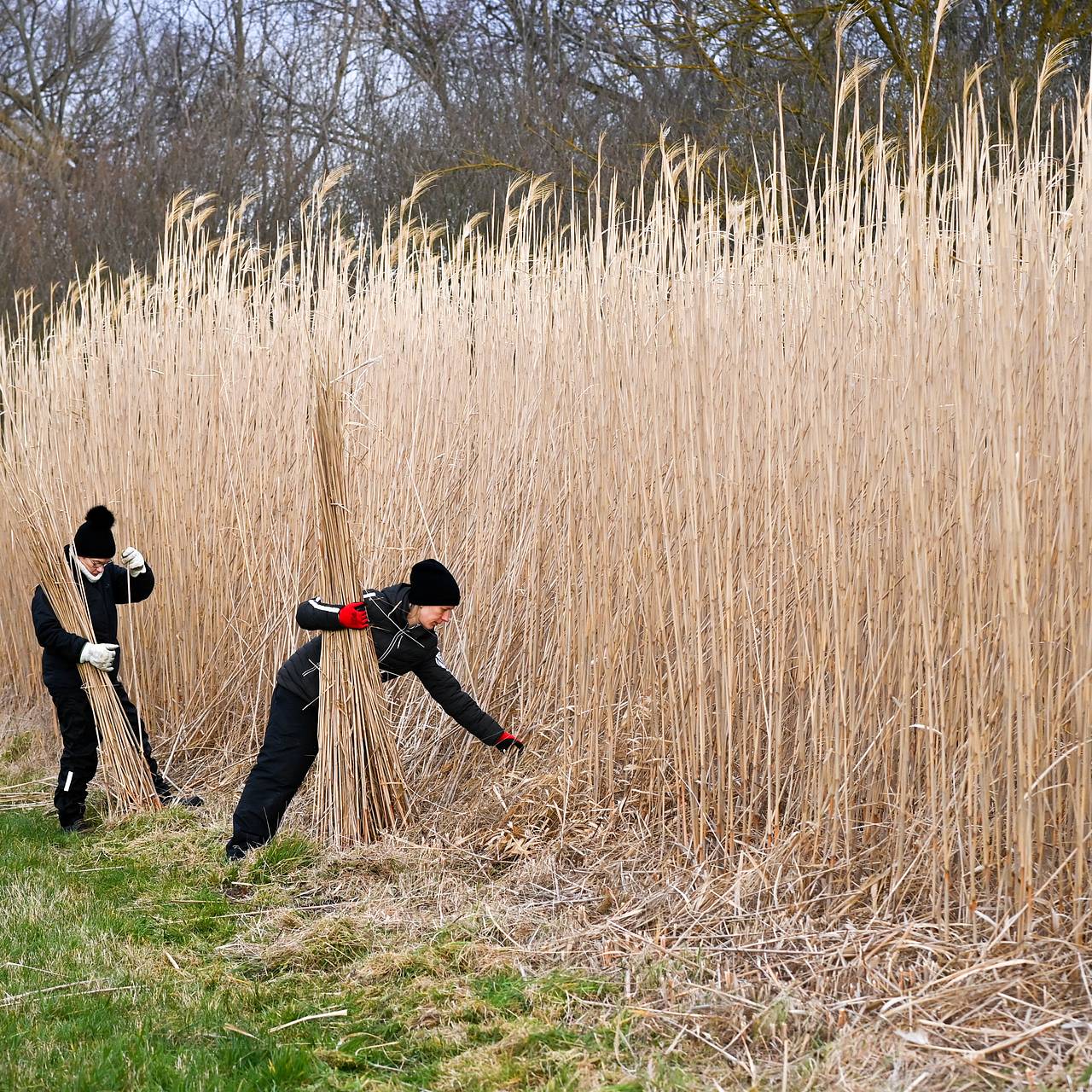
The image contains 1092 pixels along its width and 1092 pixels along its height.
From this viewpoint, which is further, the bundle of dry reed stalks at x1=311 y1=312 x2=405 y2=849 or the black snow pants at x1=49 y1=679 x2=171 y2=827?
the black snow pants at x1=49 y1=679 x2=171 y2=827

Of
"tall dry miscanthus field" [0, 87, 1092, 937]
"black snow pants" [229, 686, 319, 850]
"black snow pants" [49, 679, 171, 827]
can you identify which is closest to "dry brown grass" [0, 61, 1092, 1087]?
"tall dry miscanthus field" [0, 87, 1092, 937]

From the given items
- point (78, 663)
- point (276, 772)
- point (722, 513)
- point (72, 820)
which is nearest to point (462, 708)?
point (276, 772)

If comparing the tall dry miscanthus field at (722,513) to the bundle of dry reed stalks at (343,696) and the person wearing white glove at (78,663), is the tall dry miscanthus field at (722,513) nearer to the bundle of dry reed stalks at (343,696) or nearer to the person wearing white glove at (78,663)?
the bundle of dry reed stalks at (343,696)

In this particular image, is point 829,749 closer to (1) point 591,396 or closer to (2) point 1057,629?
(2) point 1057,629

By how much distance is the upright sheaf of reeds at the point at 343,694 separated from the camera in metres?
3.77

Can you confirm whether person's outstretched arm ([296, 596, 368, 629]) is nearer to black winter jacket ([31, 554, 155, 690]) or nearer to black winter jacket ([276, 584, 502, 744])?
black winter jacket ([276, 584, 502, 744])

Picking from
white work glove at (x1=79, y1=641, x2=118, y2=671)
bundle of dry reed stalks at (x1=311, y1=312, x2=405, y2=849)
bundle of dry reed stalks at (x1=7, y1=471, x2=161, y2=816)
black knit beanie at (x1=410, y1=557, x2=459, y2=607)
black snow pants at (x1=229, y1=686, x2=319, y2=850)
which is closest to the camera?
black knit beanie at (x1=410, y1=557, x2=459, y2=607)

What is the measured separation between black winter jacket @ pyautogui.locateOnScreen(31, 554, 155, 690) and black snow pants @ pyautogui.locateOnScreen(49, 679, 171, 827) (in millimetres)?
50

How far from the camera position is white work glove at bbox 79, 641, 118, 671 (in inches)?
173

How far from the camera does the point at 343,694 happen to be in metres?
3.76

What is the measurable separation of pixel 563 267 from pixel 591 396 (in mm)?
816

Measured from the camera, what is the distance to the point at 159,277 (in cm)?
585

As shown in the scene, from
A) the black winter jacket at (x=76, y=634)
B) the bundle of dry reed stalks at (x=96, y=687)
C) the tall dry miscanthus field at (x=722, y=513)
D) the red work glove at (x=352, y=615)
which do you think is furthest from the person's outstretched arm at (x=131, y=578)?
the red work glove at (x=352, y=615)

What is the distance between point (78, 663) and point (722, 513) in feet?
8.44
